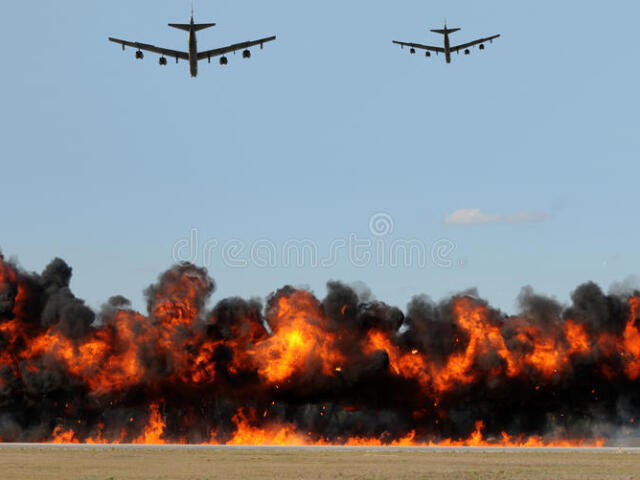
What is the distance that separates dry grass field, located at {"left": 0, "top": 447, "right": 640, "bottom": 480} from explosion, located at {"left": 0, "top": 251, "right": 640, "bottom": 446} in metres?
17.9

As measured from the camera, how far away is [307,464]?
74.5 meters

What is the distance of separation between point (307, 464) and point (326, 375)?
104 ft

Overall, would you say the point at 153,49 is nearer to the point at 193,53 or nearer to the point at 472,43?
the point at 193,53

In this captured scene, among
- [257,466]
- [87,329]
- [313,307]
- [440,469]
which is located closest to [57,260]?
[87,329]

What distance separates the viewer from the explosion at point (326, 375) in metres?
106

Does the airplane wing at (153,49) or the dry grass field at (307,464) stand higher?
the airplane wing at (153,49)

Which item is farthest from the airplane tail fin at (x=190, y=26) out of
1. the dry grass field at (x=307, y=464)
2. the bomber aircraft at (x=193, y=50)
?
the dry grass field at (x=307, y=464)

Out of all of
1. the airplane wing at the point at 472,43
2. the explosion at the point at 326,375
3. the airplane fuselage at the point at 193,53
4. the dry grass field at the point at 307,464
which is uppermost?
the airplane wing at the point at 472,43

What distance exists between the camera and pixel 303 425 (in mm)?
106875

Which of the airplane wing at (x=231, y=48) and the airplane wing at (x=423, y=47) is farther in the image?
the airplane wing at (x=423, y=47)

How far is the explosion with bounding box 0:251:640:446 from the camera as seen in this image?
347ft

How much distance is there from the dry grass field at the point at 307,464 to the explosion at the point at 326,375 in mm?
17893

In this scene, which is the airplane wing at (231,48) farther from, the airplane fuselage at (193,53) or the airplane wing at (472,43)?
the airplane wing at (472,43)

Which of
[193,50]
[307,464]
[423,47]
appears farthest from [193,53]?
[307,464]
